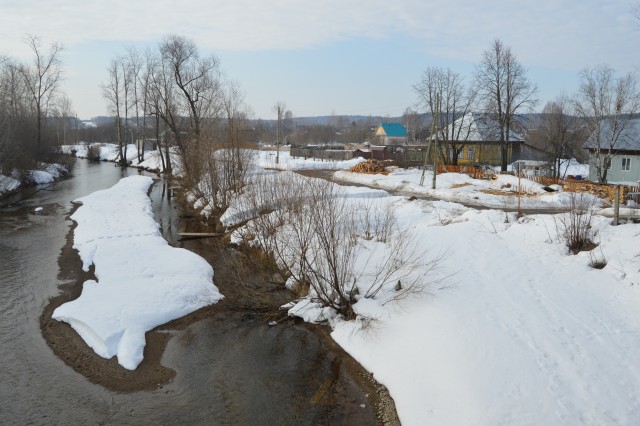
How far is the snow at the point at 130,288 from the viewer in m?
10.6

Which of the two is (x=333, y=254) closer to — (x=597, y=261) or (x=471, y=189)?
(x=597, y=261)

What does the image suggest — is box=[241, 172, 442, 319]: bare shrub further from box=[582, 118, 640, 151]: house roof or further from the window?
the window

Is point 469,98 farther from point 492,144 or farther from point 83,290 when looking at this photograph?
point 83,290

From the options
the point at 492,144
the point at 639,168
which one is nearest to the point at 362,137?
the point at 492,144

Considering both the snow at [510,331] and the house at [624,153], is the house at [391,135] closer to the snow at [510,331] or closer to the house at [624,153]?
the house at [624,153]

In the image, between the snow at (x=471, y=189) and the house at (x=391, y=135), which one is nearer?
the snow at (x=471, y=189)

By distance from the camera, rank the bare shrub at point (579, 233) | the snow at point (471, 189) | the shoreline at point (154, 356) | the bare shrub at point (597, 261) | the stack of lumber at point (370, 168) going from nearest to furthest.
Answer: the shoreline at point (154, 356)
the bare shrub at point (597, 261)
the bare shrub at point (579, 233)
the snow at point (471, 189)
the stack of lumber at point (370, 168)

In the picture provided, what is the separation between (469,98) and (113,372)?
37.1m

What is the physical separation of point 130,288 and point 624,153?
3457 cm

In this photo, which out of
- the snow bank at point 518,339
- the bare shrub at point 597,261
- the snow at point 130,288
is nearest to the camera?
the snow bank at point 518,339

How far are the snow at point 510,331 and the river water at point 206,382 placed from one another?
82 cm

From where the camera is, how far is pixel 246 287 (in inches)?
485

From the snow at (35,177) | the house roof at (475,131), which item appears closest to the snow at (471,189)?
the house roof at (475,131)

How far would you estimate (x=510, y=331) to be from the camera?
917 centimetres
